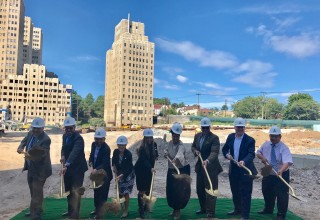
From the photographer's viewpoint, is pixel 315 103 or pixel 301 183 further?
pixel 315 103

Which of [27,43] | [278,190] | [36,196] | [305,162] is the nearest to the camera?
[36,196]

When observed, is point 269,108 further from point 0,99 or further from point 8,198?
point 8,198

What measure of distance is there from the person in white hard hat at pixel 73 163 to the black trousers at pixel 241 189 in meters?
2.75

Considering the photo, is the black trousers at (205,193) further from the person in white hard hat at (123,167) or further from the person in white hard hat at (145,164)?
the person in white hard hat at (123,167)

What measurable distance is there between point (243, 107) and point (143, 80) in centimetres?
3259

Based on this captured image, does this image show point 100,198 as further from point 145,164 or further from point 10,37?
point 10,37

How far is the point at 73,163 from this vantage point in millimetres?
5391

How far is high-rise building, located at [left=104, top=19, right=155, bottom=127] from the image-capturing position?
303 ft

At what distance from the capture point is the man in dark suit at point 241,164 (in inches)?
218

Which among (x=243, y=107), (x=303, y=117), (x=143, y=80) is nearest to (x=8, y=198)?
(x=303, y=117)

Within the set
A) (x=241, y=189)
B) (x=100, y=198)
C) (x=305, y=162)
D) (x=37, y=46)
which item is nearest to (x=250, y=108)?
(x=305, y=162)

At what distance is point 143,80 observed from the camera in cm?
9756

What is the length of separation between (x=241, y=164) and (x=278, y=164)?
2.54 feet

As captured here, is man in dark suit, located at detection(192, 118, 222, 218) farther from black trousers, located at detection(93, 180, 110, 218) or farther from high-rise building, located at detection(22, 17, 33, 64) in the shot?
high-rise building, located at detection(22, 17, 33, 64)
